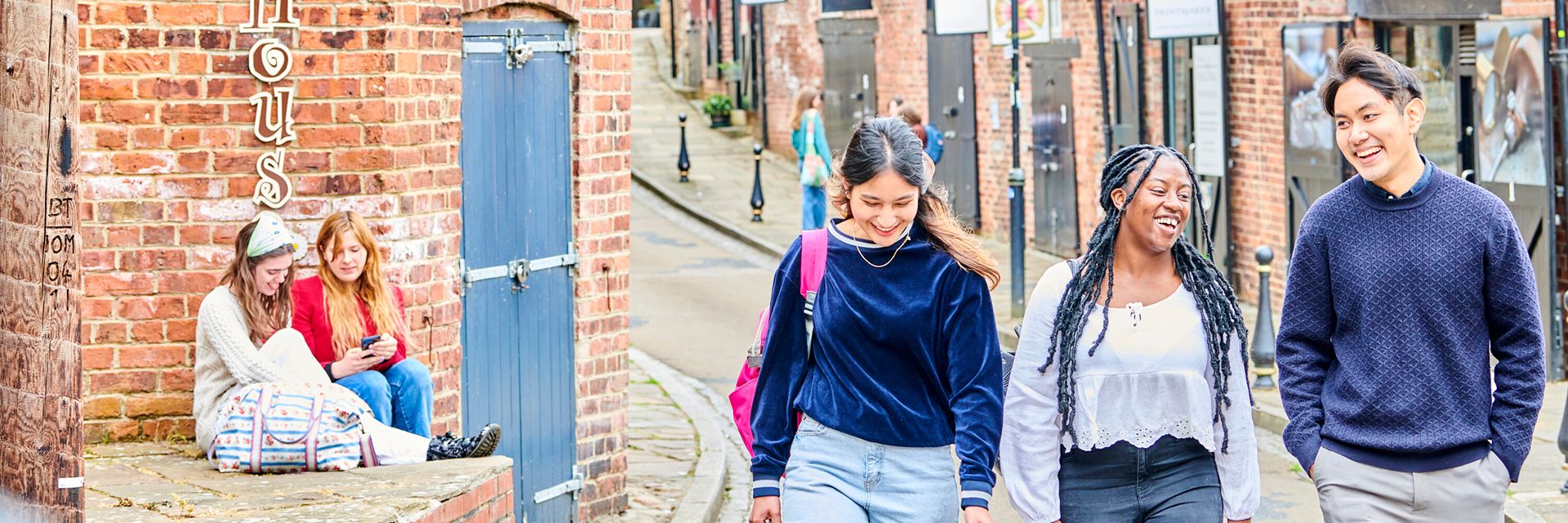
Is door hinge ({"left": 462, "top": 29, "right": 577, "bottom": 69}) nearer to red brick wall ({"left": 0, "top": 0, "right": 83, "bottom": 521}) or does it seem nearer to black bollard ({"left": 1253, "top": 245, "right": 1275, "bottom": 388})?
red brick wall ({"left": 0, "top": 0, "right": 83, "bottom": 521})

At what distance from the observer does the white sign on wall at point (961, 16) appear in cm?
1792

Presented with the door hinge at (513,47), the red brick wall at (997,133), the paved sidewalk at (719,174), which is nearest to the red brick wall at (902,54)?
the red brick wall at (997,133)

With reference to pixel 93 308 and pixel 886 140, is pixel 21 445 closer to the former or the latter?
pixel 886 140

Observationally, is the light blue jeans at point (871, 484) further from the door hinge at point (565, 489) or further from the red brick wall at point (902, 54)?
the red brick wall at point (902, 54)

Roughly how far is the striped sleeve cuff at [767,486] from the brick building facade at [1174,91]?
844cm

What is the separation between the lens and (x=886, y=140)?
494 cm

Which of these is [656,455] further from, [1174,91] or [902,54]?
[902,54]

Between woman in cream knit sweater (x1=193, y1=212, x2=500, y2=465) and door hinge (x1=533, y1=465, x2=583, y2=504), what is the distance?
1576mm

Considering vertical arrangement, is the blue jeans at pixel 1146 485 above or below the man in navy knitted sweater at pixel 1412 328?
below

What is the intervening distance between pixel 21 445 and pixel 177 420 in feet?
9.88

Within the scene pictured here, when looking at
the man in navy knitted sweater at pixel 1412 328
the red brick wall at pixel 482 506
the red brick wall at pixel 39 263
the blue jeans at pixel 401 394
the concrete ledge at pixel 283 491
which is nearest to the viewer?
the red brick wall at pixel 39 263

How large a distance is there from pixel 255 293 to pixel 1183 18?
35.0ft

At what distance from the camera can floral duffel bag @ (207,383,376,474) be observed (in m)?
6.83

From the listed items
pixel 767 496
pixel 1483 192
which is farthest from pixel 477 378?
pixel 1483 192
